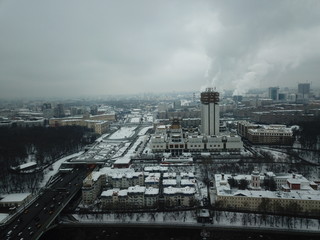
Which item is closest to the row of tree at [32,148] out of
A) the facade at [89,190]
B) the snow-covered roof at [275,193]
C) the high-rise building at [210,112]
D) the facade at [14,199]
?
the facade at [14,199]

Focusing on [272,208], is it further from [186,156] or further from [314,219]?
[186,156]

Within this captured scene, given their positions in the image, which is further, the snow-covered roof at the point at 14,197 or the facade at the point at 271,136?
A: the facade at the point at 271,136

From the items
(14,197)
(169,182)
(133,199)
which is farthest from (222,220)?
(14,197)

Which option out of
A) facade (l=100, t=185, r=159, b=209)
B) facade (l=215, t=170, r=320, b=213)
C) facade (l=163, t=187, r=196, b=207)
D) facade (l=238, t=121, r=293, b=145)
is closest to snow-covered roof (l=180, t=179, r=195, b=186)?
facade (l=163, t=187, r=196, b=207)

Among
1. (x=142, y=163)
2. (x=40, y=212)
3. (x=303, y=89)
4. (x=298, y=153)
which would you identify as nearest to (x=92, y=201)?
(x=40, y=212)

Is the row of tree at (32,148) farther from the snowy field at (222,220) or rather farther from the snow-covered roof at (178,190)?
the snow-covered roof at (178,190)

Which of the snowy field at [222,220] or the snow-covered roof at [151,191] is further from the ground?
the snow-covered roof at [151,191]

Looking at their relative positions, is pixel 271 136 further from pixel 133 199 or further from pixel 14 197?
pixel 14 197

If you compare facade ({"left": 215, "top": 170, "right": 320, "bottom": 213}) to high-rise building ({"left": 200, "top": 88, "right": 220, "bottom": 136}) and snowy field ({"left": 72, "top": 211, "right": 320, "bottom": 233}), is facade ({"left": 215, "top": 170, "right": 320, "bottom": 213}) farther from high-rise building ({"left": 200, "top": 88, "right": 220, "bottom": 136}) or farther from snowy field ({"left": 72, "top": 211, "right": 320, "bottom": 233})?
high-rise building ({"left": 200, "top": 88, "right": 220, "bottom": 136})
